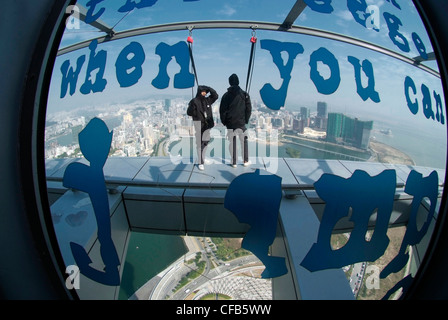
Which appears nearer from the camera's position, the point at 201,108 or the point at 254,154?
the point at 201,108

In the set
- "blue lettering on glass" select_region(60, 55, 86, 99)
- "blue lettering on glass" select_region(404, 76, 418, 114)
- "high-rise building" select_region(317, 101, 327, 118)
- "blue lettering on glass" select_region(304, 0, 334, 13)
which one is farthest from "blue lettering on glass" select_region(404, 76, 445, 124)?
"blue lettering on glass" select_region(60, 55, 86, 99)

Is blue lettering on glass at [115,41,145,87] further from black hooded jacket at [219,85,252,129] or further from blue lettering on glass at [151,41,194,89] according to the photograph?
black hooded jacket at [219,85,252,129]

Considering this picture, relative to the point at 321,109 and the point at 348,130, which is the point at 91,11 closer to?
the point at 321,109

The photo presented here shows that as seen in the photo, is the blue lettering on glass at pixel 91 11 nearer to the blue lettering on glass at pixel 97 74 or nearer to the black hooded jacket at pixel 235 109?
the blue lettering on glass at pixel 97 74

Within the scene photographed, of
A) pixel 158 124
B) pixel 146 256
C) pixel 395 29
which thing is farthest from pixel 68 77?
pixel 146 256

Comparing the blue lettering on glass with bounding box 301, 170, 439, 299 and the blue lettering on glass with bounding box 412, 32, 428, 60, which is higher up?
the blue lettering on glass with bounding box 412, 32, 428, 60
